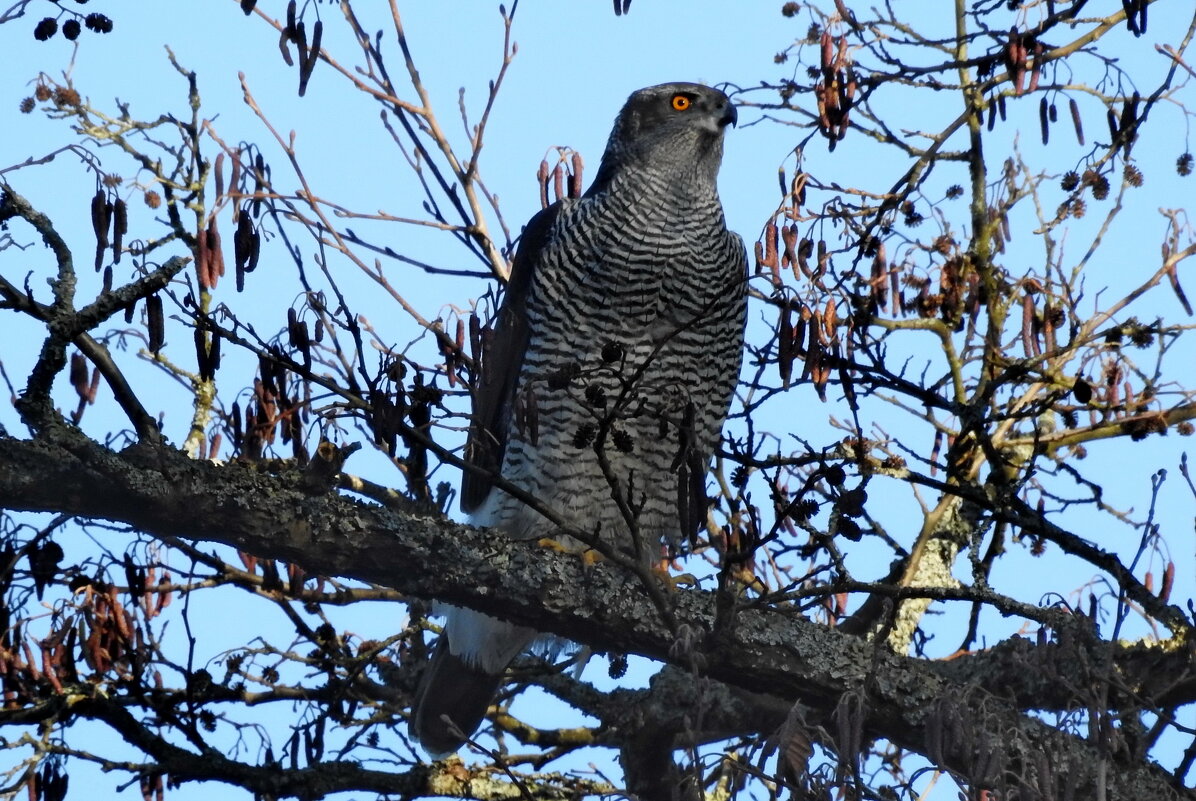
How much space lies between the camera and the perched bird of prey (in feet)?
18.7

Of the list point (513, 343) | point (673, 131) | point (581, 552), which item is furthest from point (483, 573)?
point (673, 131)

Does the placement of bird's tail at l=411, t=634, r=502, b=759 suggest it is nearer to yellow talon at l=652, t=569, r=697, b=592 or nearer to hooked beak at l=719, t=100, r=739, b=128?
yellow talon at l=652, t=569, r=697, b=592

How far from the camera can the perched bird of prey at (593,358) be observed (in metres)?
5.69

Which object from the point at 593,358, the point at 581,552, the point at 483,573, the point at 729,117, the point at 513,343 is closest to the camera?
the point at 483,573

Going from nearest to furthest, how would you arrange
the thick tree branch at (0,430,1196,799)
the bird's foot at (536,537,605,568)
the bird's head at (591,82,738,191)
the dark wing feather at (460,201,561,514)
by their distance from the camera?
the thick tree branch at (0,430,1196,799), the bird's foot at (536,537,605,568), the dark wing feather at (460,201,561,514), the bird's head at (591,82,738,191)

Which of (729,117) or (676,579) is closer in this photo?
(676,579)

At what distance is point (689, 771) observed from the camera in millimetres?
2795

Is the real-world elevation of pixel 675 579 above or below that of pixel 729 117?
below

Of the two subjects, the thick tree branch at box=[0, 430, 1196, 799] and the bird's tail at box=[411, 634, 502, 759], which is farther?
the bird's tail at box=[411, 634, 502, 759]

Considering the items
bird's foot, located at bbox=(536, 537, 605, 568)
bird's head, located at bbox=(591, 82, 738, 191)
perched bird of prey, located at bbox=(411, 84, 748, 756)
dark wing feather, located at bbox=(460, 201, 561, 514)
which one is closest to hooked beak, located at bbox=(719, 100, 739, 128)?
bird's head, located at bbox=(591, 82, 738, 191)

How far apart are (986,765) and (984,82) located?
9.68 feet

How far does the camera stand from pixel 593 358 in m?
5.66

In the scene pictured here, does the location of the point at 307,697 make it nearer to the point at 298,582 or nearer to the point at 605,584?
the point at 298,582

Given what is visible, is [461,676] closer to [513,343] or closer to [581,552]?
[581,552]
